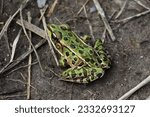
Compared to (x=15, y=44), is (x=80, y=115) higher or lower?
lower

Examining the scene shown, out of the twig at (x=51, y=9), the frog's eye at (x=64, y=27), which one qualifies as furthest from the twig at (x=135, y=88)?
the twig at (x=51, y=9)

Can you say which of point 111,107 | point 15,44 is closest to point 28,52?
point 15,44

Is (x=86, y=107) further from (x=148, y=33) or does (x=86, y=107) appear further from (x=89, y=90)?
(x=148, y=33)

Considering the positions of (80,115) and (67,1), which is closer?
(80,115)

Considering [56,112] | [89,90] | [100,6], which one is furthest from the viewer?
[100,6]

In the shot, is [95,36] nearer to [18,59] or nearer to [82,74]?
[82,74]

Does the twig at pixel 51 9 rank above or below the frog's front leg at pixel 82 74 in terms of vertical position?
above

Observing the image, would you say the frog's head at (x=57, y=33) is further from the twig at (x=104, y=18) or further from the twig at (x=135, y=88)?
the twig at (x=135, y=88)

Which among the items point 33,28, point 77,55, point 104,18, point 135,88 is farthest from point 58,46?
point 135,88
